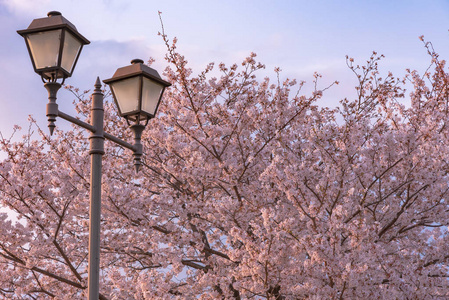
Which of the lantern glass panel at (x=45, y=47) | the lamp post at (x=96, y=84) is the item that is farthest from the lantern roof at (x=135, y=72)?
the lantern glass panel at (x=45, y=47)

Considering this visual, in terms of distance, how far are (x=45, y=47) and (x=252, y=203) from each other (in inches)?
261

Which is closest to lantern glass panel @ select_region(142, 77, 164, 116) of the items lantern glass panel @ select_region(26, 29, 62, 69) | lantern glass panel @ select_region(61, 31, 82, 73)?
lantern glass panel @ select_region(61, 31, 82, 73)

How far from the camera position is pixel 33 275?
517 inches

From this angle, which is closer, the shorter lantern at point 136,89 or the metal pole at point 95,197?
the metal pole at point 95,197

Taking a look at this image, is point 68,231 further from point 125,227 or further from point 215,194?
point 215,194

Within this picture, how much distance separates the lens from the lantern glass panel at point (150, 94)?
273 inches

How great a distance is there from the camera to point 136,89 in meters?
6.91

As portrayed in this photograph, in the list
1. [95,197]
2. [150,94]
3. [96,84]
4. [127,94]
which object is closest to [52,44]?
[96,84]

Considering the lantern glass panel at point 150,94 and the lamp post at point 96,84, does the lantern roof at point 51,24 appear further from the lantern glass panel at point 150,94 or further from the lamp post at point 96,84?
the lantern glass panel at point 150,94

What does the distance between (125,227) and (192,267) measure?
182 cm

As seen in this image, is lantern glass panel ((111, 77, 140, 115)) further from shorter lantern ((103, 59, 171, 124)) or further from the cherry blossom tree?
the cherry blossom tree

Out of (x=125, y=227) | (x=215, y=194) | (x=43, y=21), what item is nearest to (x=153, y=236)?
(x=125, y=227)

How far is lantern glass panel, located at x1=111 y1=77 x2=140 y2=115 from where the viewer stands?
6.91 metres

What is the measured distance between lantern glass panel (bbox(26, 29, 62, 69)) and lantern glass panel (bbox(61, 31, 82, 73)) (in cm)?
9
